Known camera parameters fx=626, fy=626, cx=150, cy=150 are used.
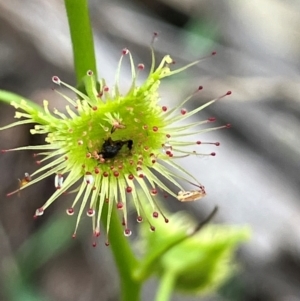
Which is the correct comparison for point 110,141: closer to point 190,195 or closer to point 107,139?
point 107,139

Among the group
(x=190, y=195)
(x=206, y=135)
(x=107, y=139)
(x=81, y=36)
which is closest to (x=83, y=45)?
(x=81, y=36)

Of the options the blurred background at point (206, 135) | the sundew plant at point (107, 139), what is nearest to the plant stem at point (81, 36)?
the sundew plant at point (107, 139)

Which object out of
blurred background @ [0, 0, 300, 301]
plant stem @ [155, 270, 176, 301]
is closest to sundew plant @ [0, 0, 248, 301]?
plant stem @ [155, 270, 176, 301]

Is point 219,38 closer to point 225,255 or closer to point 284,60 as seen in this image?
point 284,60

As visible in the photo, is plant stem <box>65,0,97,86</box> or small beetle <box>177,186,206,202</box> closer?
plant stem <box>65,0,97,86</box>

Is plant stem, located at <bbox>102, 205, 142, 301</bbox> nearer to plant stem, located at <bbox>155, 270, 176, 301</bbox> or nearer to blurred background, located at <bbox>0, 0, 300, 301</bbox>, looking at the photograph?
plant stem, located at <bbox>155, 270, 176, 301</bbox>
